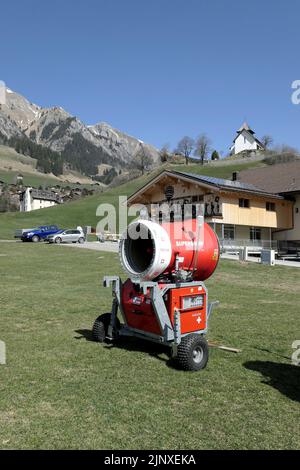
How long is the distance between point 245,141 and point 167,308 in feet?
466

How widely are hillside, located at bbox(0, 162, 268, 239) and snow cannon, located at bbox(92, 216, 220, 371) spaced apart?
4906 cm

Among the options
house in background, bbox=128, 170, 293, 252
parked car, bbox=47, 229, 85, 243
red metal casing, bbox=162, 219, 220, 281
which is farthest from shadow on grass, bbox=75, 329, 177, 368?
parked car, bbox=47, 229, 85, 243

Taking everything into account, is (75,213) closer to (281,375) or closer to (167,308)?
(167,308)

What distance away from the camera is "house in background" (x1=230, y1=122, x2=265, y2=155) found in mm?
140750

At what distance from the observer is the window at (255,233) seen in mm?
42031

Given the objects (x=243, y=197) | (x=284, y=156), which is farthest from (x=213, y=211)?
(x=284, y=156)

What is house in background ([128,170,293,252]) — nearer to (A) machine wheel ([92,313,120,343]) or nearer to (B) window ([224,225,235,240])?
(B) window ([224,225,235,240])

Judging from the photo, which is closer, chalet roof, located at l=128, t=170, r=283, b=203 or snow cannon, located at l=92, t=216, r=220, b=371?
snow cannon, located at l=92, t=216, r=220, b=371

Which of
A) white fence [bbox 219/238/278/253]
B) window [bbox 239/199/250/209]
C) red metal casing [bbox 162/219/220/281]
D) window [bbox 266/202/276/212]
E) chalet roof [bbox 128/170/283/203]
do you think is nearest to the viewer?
red metal casing [bbox 162/219/220/281]

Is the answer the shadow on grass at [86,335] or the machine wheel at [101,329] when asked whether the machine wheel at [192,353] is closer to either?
the machine wheel at [101,329]

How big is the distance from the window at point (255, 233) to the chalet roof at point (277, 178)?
445 centimetres

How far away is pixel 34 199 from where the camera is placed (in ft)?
469

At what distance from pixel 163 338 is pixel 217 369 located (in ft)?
3.50

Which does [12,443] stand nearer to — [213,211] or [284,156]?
[213,211]
